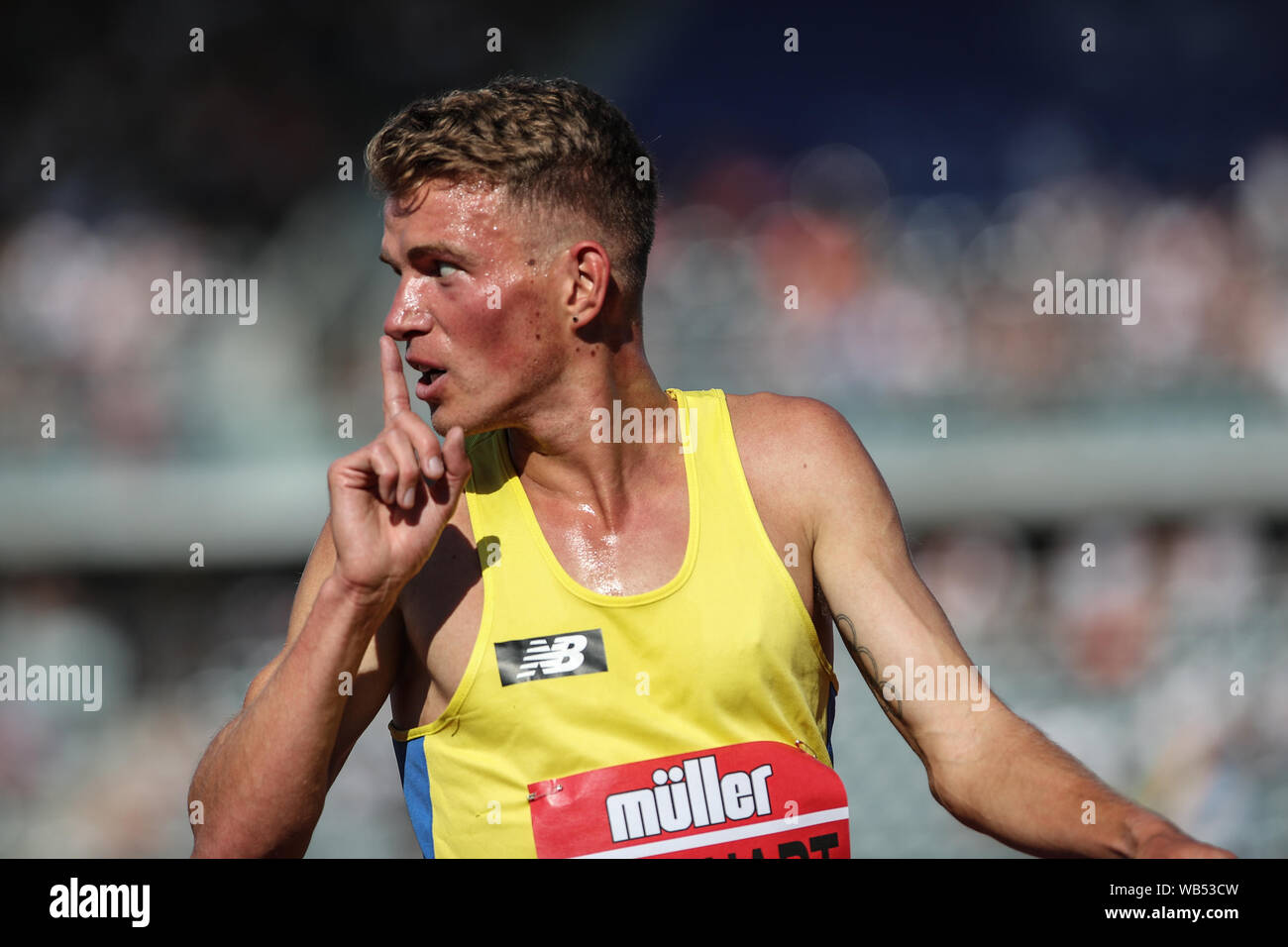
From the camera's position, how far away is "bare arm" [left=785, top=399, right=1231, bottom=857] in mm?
2381

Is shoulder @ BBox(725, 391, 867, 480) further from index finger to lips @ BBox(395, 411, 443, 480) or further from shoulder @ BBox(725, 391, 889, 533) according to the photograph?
index finger to lips @ BBox(395, 411, 443, 480)

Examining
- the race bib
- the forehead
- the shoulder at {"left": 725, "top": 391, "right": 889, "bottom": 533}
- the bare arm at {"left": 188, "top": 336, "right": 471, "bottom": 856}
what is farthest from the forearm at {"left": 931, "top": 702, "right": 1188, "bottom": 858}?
the forehead

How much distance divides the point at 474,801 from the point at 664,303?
16.3 feet

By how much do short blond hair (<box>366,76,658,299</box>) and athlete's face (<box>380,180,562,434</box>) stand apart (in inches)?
2.1

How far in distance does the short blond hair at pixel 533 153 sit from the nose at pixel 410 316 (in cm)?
22

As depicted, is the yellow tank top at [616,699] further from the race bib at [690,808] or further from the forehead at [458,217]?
the forehead at [458,217]

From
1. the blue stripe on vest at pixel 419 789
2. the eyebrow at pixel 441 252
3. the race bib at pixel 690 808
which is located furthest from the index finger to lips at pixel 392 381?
the race bib at pixel 690 808

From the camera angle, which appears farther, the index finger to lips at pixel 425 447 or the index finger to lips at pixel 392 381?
the index finger to lips at pixel 392 381

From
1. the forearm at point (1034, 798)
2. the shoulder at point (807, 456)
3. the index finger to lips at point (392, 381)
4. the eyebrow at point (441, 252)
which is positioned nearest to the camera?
the forearm at point (1034, 798)

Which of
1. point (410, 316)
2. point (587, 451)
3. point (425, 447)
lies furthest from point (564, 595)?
point (410, 316)

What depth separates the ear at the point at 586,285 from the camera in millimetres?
2760

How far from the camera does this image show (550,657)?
8.44ft

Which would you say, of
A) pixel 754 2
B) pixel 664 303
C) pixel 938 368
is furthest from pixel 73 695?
pixel 754 2

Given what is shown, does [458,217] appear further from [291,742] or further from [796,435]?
[291,742]
